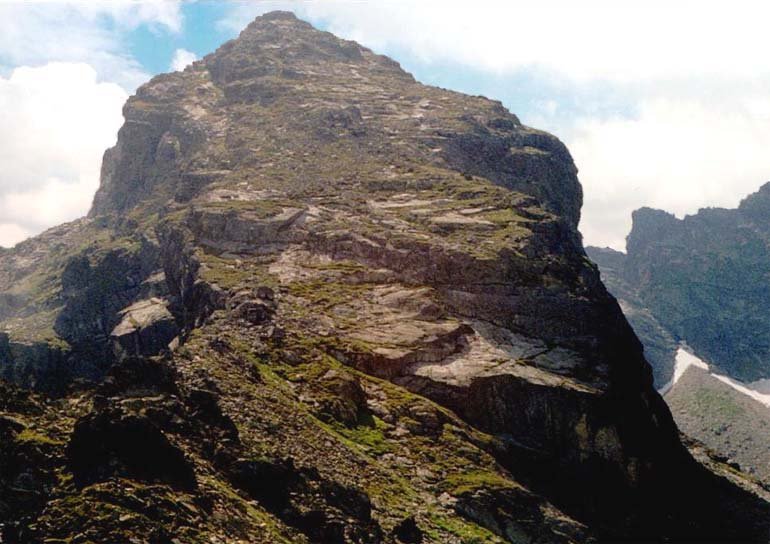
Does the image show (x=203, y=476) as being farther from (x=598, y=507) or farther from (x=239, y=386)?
(x=598, y=507)

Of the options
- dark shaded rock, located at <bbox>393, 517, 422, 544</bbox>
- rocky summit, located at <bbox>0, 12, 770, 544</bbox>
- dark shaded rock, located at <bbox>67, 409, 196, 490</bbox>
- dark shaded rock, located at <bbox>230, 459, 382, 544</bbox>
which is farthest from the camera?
dark shaded rock, located at <bbox>393, 517, 422, 544</bbox>

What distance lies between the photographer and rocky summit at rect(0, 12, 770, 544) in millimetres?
39531

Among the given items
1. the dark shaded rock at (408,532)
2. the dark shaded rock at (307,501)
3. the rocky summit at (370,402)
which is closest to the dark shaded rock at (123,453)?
the rocky summit at (370,402)

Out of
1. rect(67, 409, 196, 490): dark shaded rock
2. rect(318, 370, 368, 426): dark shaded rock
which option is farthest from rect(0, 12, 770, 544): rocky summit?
rect(318, 370, 368, 426): dark shaded rock

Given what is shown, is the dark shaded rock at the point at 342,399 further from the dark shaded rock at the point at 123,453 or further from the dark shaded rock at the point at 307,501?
the dark shaded rock at the point at 123,453

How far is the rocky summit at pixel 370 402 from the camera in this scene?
130 feet

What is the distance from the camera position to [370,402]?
78875 millimetres

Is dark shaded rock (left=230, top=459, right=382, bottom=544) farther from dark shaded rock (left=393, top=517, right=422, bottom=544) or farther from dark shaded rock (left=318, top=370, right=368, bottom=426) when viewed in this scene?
dark shaded rock (left=318, top=370, right=368, bottom=426)

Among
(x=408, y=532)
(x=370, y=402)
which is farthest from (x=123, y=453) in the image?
(x=370, y=402)

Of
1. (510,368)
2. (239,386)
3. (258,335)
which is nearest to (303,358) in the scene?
(258,335)

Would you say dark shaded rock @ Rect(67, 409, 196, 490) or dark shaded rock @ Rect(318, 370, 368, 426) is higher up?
dark shaded rock @ Rect(318, 370, 368, 426)

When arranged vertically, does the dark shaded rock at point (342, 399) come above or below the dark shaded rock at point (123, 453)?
above

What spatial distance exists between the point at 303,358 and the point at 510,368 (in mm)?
24869

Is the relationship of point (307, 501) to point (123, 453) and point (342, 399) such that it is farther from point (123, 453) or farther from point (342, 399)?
point (342, 399)
